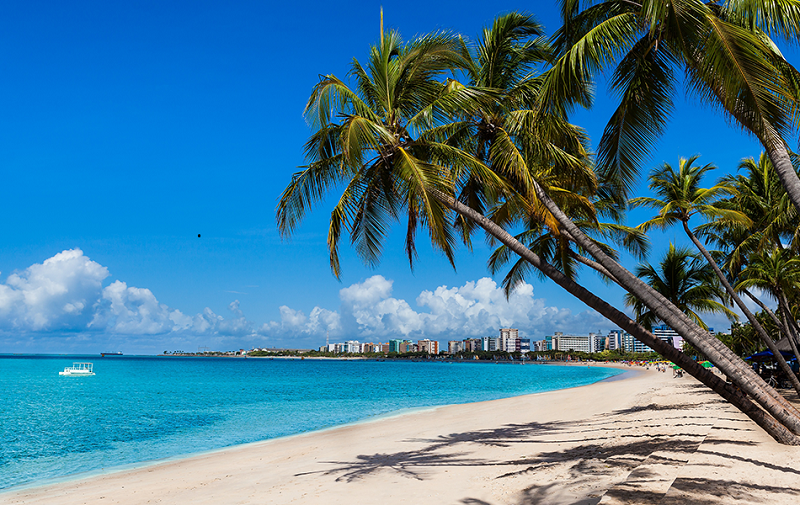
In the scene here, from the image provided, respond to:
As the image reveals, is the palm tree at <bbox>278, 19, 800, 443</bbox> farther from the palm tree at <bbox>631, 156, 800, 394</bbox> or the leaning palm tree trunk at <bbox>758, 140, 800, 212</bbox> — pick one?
the palm tree at <bbox>631, 156, 800, 394</bbox>

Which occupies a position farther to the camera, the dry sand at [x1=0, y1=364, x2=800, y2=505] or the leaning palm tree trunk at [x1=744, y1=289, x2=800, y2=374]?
the leaning palm tree trunk at [x1=744, y1=289, x2=800, y2=374]

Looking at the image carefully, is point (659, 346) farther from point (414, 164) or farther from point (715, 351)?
point (414, 164)

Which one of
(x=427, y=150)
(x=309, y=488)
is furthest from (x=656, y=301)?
(x=309, y=488)

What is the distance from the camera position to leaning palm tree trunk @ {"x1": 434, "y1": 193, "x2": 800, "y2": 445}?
5527mm

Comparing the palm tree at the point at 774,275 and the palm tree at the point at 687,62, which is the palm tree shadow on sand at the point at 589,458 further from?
the palm tree at the point at 774,275

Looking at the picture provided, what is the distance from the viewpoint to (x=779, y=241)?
15.4 metres

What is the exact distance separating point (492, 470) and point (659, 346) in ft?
12.7

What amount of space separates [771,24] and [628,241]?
34.5ft

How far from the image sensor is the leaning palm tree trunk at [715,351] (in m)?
5.32

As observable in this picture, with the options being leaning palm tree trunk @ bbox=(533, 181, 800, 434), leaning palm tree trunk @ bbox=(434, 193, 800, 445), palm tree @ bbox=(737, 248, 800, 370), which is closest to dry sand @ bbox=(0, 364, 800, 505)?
leaning palm tree trunk @ bbox=(434, 193, 800, 445)

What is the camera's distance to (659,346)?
5.83 meters

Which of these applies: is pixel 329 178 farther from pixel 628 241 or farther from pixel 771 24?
pixel 628 241

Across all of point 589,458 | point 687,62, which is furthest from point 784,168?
point 589,458

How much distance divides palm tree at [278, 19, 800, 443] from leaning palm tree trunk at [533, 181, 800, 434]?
4 cm
